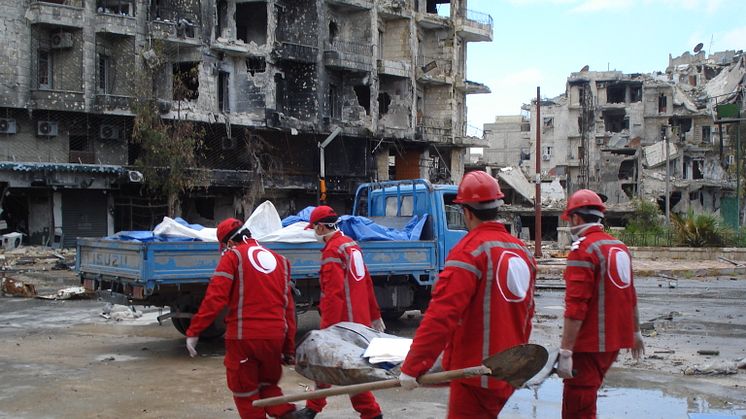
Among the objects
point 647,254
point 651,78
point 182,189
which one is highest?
point 651,78

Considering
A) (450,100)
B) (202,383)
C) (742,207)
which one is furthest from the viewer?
(742,207)

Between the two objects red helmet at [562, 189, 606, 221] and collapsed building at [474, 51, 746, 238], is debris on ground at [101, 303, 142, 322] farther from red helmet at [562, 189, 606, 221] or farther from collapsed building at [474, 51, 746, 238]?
collapsed building at [474, 51, 746, 238]

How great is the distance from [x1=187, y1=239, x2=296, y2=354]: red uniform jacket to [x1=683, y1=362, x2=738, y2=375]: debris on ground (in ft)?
17.5

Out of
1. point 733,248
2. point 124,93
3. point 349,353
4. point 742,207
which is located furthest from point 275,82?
point 742,207

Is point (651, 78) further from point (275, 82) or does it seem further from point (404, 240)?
point (404, 240)

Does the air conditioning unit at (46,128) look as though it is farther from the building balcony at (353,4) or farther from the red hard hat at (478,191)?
the red hard hat at (478,191)

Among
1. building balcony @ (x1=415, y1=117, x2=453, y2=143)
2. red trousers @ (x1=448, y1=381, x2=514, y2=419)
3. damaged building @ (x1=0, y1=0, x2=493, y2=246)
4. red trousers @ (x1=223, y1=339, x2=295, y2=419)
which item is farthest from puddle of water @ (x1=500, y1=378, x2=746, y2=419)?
building balcony @ (x1=415, y1=117, x2=453, y2=143)

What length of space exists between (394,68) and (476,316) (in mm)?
38971

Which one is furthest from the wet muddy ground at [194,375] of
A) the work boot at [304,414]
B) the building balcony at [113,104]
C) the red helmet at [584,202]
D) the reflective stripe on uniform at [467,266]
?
the building balcony at [113,104]

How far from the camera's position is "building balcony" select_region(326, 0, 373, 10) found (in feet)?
133

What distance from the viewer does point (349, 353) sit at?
4914mm

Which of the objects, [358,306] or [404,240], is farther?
[404,240]

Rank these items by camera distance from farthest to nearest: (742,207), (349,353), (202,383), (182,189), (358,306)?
1. (742,207)
2. (182,189)
3. (202,383)
4. (358,306)
5. (349,353)

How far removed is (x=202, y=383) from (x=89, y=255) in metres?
3.30
